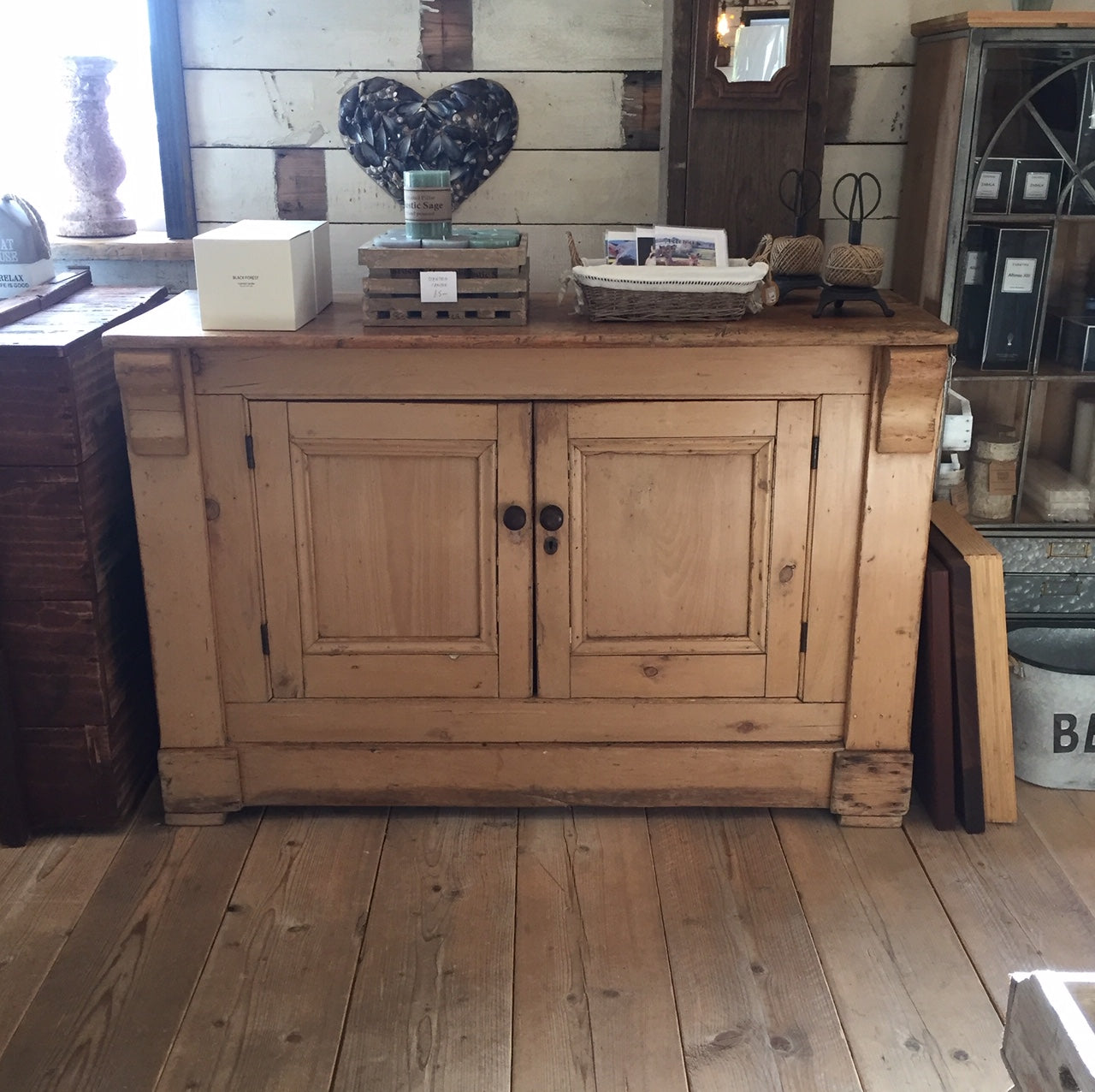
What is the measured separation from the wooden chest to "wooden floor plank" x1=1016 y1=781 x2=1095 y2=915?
1725mm

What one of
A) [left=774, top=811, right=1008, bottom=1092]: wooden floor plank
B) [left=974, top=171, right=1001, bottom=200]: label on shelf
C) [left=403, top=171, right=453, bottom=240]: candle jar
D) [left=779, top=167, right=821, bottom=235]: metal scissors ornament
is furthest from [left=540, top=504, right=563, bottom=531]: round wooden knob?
[left=974, top=171, right=1001, bottom=200]: label on shelf

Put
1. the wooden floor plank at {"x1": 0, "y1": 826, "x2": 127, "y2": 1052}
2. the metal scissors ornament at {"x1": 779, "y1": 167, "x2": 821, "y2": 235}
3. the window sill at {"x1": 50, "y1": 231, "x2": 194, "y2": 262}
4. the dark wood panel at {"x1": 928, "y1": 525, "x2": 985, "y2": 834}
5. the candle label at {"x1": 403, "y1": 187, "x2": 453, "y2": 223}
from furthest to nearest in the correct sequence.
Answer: the window sill at {"x1": 50, "y1": 231, "x2": 194, "y2": 262}
the metal scissors ornament at {"x1": 779, "y1": 167, "x2": 821, "y2": 235}
the dark wood panel at {"x1": 928, "y1": 525, "x2": 985, "y2": 834}
the candle label at {"x1": 403, "y1": 187, "x2": 453, "y2": 223}
the wooden floor plank at {"x1": 0, "y1": 826, "x2": 127, "y2": 1052}

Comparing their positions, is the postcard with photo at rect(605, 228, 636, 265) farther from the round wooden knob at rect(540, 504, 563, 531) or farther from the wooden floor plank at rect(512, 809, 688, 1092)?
the wooden floor plank at rect(512, 809, 688, 1092)

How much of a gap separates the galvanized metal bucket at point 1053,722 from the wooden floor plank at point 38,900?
1.74 meters

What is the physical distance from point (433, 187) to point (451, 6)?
584mm

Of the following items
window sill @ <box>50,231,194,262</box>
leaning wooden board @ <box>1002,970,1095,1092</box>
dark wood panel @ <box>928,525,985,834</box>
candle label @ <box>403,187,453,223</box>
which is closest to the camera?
leaning wooden board @ <box>1002,970,1095,1092</box>

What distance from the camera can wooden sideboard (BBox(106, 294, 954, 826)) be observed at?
6.85ft

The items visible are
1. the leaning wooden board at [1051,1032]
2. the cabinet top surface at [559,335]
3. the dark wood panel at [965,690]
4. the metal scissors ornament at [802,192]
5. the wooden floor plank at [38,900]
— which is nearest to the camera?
the leaning wooden board at [1051,1032]

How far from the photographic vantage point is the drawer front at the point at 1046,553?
2645 mm

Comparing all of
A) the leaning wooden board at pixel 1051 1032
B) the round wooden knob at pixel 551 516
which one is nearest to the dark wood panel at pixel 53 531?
the round wooden knob at pixel 551 516

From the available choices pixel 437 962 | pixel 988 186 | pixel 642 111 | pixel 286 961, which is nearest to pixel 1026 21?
pixel 988 186

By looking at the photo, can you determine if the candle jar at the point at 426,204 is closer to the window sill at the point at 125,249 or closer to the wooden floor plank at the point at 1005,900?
the window sill at the point at 125,249

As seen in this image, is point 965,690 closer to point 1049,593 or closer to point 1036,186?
point 1049,593

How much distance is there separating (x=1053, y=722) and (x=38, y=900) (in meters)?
1.89
